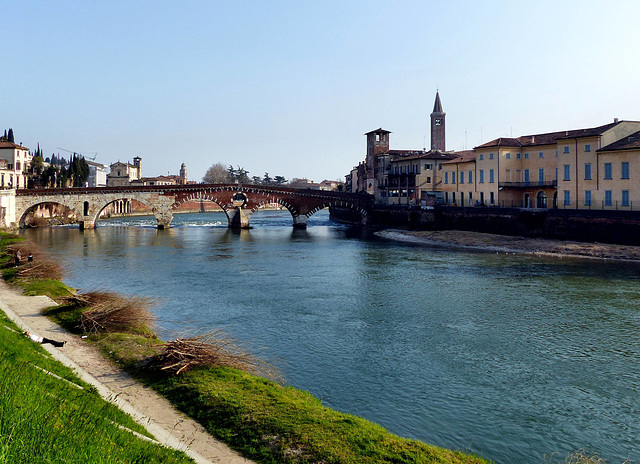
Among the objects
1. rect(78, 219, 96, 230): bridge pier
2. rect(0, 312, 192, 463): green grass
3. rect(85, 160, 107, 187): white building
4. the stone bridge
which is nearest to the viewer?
rect(0, 312, 192, 463): green grass

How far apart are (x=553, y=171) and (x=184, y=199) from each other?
5041cm

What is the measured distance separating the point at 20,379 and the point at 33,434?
359 cm

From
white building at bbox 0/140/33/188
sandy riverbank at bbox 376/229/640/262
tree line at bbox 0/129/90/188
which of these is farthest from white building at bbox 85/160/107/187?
sandy riverbank at bbox 376/229/640/262

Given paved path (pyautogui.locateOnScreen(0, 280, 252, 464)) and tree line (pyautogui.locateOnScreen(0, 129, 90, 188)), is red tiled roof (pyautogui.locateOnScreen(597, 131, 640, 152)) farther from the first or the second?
tree line (pyautogui.locateOnScreen(0, 129, 90, 188))

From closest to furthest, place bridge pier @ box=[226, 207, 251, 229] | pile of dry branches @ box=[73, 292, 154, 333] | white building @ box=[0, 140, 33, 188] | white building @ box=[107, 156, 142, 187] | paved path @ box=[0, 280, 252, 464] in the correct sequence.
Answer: paved path @ box=[0, 280, 252, 464], pile of dry branches @ box=[73, 292, 154, 333], white building @ box=[0, 140, 33, 188], bridge pier @ box=[226, 207, 251, 229], white building @ box=[107, 156, 142, 187]

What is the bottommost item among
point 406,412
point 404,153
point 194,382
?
point 406,412

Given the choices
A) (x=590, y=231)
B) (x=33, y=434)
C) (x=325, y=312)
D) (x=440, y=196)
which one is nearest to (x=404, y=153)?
(x=440, y=196)

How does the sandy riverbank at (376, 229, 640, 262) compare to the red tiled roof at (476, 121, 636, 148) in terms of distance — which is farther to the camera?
the red tiled roof at (476, 121, 636, 148)

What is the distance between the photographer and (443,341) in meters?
21.4

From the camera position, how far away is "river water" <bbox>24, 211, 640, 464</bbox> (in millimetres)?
14469

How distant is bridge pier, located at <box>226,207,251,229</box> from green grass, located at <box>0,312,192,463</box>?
2775 inches

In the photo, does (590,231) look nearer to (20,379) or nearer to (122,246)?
(122,246)

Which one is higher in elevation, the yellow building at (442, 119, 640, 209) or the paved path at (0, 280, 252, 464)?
the yellow building at (442, 119, 640, 209)

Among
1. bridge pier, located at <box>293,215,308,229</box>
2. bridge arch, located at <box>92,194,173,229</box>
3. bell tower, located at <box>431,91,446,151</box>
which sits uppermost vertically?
bell tower, located at <box>431,91,446,151</box>
